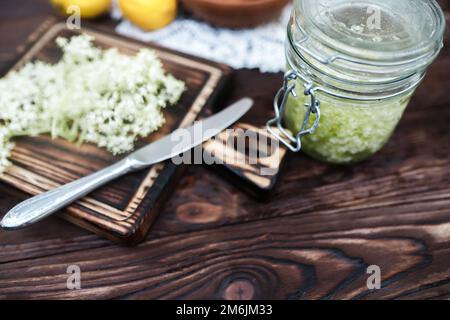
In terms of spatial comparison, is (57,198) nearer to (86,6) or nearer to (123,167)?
(123,167)

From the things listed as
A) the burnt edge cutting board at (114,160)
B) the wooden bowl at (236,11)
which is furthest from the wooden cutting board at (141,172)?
the wooden bowl at (236,11)

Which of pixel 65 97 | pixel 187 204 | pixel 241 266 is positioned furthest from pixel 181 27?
pixel 241 266

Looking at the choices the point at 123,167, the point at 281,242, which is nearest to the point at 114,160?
the point at 123,167

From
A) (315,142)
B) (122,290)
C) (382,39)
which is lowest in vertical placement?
(122,290)

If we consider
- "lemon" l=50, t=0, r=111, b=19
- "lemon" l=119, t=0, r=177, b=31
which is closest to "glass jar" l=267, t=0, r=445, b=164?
"lemon" l=119, t=0, r=177, b=31

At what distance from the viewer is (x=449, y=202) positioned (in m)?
0.67

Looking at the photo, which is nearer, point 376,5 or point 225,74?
point 376,5

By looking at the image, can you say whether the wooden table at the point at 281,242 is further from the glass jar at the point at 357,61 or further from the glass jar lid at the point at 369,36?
the glass jar lid at the point at 369,36

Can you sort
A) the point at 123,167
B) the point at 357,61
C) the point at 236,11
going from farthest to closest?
the point at 236,11 < the point at 123,167 < the point at 357,61

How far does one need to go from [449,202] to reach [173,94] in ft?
1.53

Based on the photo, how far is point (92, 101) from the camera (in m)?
0.71

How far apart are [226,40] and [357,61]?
393 millimetres

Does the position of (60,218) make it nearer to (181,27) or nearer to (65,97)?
(65,97)

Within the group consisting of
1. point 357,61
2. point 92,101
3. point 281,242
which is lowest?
point 281,242
